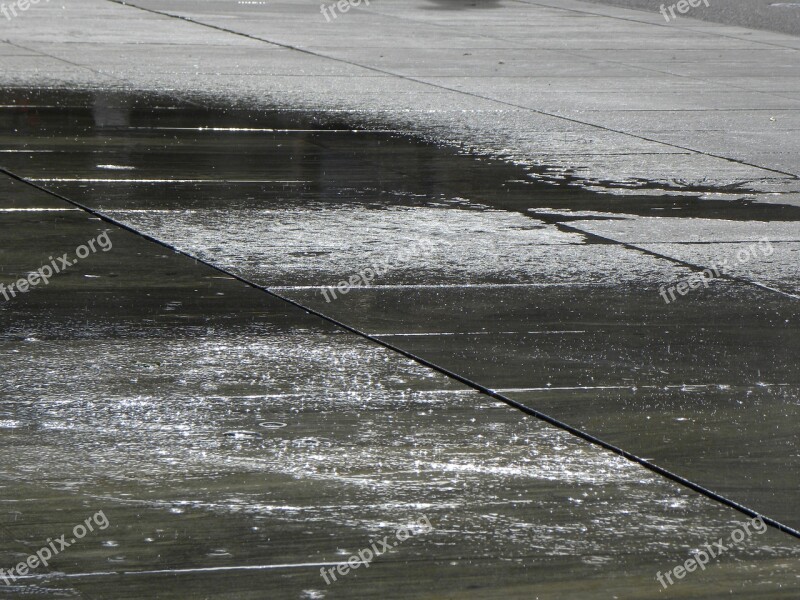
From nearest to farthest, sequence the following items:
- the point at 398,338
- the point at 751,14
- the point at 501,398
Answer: the point at 501,398, the point at 398,338, the point at 751,14

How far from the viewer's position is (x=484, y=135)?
12.6 metres

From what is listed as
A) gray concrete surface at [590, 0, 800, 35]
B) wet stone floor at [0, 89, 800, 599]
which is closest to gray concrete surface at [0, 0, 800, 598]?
wet stone floor at [0, 89, 800, 599]

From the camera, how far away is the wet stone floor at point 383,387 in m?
4.46

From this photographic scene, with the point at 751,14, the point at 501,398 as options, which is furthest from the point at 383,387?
the point at 751,14

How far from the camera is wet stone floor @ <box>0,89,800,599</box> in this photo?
176 inches

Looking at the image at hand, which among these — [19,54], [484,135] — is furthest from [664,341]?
[19,54]

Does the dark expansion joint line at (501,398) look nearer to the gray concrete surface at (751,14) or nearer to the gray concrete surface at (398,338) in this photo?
the gray concrete surface at (398,338)

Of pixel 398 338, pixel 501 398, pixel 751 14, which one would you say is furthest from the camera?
pixel 751 14

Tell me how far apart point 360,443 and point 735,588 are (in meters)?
1.64

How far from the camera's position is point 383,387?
606 centimetres

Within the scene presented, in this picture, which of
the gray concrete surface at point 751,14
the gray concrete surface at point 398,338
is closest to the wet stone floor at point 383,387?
the gray concrete surface at point 398,338

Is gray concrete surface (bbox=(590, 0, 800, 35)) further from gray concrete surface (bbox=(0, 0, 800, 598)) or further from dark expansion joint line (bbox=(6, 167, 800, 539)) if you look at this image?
dark expansion joint line (bbox=(6, 167, 800, 539))

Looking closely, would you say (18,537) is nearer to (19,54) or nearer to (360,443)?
(360,443)

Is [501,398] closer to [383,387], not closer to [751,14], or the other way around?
[383,387]
